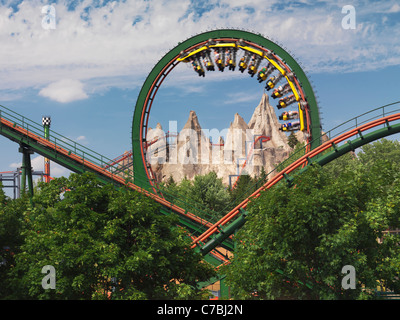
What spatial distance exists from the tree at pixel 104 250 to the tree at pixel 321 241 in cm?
277

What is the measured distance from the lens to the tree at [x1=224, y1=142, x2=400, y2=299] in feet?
59.2

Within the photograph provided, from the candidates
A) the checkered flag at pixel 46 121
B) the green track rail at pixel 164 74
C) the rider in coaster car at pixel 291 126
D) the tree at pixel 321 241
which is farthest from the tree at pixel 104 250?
the checkered flag at pixel 46 121

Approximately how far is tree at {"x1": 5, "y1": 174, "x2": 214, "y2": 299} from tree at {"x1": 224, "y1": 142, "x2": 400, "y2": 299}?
277 centimetres

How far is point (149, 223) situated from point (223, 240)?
8436 mm

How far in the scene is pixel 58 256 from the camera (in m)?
17.4

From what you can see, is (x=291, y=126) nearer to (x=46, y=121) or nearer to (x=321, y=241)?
(x=321, y=241)

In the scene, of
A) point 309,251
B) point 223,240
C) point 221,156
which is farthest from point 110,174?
point 221,156

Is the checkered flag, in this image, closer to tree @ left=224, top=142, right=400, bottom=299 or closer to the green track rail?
the green track rail

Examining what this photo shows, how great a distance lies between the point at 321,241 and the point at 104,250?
27.1 feet

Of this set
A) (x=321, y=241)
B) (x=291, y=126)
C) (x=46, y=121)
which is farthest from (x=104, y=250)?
(x=46, y=121)

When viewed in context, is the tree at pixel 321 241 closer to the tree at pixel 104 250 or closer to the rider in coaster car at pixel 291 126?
the tree at pixel 104 250

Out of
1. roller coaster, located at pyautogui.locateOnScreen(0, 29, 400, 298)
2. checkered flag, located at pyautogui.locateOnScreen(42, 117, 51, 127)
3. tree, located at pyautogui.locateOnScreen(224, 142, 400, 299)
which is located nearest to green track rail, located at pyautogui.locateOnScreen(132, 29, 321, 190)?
roller coaster, located at pyautogui.locateOnScreen(0, 29, 400, 298)

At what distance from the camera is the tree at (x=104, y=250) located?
17344mm
